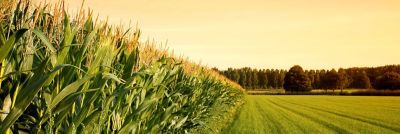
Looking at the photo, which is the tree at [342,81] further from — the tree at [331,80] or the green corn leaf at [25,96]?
the green corn leaf at [25,96]

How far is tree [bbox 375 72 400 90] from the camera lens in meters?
115

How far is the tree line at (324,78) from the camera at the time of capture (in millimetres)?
119319

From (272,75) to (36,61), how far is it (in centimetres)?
18799

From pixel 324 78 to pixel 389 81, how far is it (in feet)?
94.9

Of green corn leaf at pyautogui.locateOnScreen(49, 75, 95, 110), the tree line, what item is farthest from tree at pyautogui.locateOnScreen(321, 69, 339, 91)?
green corn leaf at pyautogui.locateOnScreen(49, 75, 95, 110)

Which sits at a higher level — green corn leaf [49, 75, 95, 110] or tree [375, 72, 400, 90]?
tree [375, 72, 400, 90]

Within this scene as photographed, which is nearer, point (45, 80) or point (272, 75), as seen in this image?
point (45, 80)

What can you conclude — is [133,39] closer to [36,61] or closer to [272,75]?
[36,61]

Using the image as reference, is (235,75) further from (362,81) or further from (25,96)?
(25,96)

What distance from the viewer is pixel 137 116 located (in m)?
4.27

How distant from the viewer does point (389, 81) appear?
4572 inches

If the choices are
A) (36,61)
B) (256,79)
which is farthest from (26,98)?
(256,79)

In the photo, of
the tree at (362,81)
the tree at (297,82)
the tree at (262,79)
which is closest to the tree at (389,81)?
the tree at (297,82)

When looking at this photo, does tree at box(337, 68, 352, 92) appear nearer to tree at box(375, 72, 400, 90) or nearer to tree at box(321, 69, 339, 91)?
tree at box(321, 69, 339, 91)
